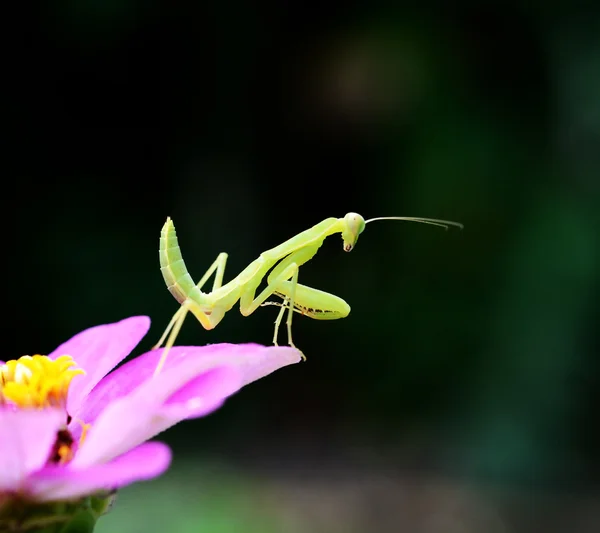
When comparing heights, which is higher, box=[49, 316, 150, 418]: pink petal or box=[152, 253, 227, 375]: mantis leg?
box=[152, 253, 227, 375]: mantis leg

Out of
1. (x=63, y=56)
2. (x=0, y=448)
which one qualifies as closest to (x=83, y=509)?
(x=0, y=448)

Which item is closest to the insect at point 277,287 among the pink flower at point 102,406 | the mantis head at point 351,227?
the mantis head at point 351,227

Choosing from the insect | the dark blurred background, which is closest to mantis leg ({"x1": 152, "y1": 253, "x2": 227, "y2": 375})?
the insect

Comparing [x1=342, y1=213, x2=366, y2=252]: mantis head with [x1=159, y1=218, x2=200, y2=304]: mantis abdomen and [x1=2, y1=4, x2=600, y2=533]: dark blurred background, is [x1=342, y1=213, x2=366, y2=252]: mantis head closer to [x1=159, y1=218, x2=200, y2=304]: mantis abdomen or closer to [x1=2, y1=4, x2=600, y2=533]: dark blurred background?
[x1=159, y1=218, x2=200, y2=304]: mantis abdomen

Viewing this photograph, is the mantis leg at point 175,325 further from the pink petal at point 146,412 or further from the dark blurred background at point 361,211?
the dark blurred background at point 361,211

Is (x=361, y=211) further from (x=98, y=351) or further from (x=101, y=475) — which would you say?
(x=101, y=475)

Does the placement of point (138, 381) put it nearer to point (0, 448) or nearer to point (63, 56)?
point (0, 448)
